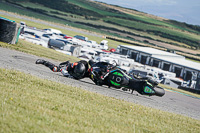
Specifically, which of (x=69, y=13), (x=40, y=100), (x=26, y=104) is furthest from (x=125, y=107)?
(x=69, y=13)

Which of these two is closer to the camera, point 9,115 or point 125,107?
point 9,115

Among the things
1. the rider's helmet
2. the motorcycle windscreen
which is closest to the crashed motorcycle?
the motorcycle windscreen

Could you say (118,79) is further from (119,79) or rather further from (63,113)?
(63,113)

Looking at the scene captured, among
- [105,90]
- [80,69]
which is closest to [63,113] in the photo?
[105,90]

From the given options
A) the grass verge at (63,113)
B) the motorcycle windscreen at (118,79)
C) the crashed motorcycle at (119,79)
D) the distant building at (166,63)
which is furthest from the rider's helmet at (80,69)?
the distant building at (166,63)

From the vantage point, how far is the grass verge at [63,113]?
636cm

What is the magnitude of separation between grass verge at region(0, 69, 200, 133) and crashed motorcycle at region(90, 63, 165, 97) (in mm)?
3459

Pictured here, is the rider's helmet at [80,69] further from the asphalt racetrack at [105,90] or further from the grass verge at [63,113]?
the grass verge at [63,113]

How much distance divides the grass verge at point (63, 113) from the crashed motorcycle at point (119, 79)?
11.3 ft

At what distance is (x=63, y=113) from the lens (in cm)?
765

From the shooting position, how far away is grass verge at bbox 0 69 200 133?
250 inches

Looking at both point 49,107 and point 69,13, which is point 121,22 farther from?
point 49,107

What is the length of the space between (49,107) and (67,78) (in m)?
7.76

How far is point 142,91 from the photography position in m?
15.0
